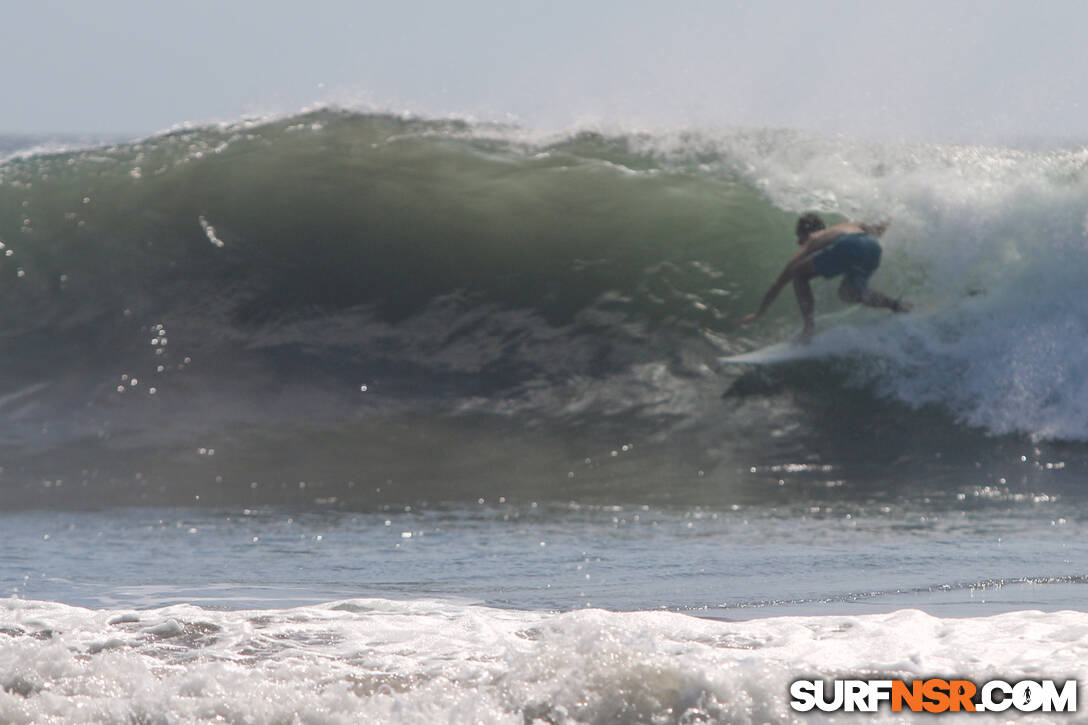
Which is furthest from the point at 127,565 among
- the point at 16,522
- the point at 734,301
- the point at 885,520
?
the point at 734,301

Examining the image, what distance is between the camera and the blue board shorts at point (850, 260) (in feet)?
26.1

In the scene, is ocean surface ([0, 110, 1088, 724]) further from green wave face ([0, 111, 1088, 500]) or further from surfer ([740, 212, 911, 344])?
surfer ([740, 212, 911, 344])

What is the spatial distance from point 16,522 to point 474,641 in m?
3.36

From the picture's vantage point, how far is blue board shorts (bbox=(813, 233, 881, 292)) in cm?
797

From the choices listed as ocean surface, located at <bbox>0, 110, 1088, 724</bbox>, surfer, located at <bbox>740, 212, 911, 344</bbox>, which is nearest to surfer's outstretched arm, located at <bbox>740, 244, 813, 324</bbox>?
surfer, located at <bbox>740, 212, 911, 344</bbox>

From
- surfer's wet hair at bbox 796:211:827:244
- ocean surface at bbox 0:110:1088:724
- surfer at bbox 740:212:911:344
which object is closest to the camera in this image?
ocean surface at bbox 0:110:1088:724

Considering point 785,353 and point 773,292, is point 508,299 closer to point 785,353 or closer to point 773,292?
point 773,292

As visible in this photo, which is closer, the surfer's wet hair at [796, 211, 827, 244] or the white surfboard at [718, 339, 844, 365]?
the white surfboard at [718, 339, 844, 365]

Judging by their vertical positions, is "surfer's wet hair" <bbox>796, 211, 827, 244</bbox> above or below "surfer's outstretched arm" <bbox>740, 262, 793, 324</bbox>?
above

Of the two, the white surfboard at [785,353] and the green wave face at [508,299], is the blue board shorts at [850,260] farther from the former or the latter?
the white surfboard at [785,353]

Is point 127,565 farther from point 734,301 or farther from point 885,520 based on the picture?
point 734,301

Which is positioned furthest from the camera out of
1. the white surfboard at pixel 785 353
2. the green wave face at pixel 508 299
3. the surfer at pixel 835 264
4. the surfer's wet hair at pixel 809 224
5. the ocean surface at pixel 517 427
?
the surfer's wet hair at pixel 809 224

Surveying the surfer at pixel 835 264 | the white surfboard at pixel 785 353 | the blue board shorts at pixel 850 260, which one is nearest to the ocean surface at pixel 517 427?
the white surfboard at pixel 785 353

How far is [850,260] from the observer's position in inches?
313
